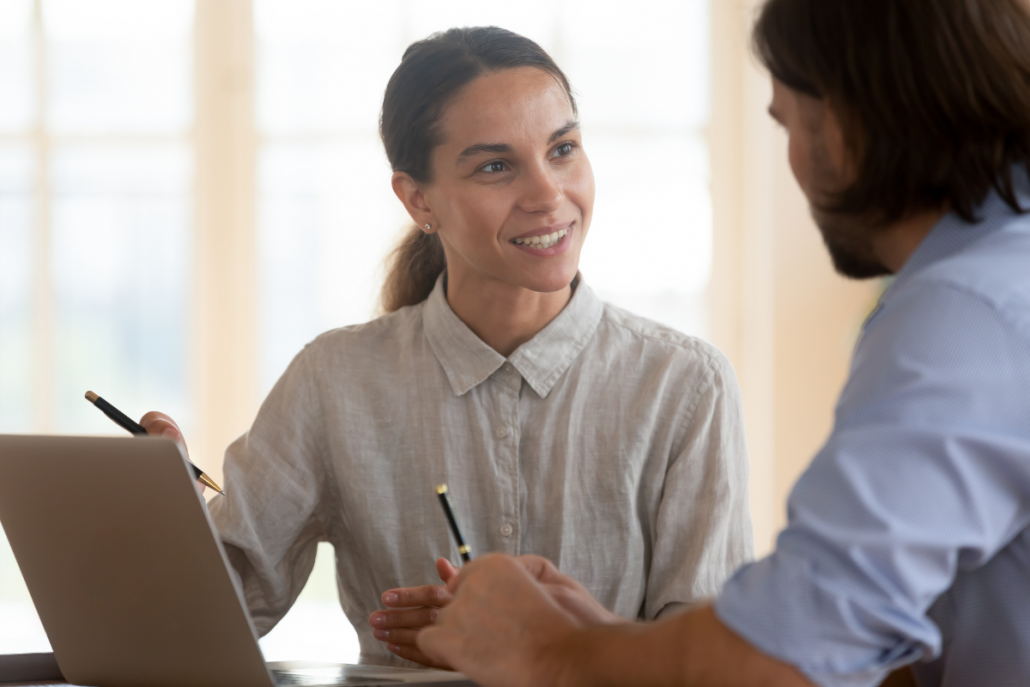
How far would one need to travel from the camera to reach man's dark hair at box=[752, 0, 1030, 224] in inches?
29.2

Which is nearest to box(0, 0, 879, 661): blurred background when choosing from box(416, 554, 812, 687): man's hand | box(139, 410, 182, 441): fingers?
box(139, 410, 182, 441): fingers

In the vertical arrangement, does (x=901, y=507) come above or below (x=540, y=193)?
below

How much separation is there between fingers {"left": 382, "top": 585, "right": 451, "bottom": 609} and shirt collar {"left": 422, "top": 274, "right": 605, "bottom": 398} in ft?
1.21

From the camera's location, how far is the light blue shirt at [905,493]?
619 millimetres

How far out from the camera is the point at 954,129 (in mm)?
757

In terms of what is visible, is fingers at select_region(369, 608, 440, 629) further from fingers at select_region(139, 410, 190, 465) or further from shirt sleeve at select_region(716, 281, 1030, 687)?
shirt sleeve at select_region(716, 281, 1030, 687)

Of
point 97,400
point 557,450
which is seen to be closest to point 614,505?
point 557,450

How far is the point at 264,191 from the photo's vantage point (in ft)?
12.1

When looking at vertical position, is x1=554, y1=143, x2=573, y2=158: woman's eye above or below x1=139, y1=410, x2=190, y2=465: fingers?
above

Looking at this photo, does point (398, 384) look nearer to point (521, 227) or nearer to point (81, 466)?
point (521, 227)

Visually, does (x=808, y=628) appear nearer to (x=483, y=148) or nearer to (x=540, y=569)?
(x=540, y=569)

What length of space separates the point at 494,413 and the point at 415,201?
39 cm

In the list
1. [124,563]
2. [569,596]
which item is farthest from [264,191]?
[569,596]

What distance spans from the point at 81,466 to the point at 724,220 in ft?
9.86
